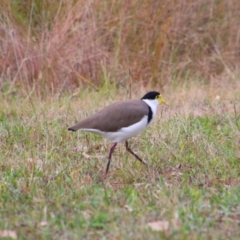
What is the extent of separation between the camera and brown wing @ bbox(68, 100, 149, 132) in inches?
222

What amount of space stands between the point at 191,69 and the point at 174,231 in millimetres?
6642

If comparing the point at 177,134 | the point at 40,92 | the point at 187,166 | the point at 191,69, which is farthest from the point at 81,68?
the point at 187,166

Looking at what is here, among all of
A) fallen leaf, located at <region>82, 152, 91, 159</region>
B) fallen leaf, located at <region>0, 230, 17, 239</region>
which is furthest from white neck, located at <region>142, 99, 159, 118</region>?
fallen leaf, located at <region>0, 230, 17, 239</region>

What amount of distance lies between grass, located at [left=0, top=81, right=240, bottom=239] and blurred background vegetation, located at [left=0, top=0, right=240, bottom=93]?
1.09 metres

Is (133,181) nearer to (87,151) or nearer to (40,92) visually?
(87,151)

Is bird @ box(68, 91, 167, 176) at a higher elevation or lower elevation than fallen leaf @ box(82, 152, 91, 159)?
higher

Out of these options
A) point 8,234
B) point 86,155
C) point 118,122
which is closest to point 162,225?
point 8,234

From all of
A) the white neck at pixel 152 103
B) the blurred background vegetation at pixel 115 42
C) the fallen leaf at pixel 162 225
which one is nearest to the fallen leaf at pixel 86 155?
the white neck at pixel 152 103

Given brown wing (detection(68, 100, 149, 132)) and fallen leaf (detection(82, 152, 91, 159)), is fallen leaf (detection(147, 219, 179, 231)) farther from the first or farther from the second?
fallen leaf (detection(82, 152, 91, 159))

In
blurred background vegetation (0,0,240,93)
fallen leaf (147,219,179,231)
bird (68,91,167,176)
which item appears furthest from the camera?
blurred background vegetation (0,0,240,93)

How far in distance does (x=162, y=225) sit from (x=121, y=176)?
4.84 feet

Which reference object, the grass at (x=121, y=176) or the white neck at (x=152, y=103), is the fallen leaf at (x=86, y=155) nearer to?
the grass at (x=121, y=176)

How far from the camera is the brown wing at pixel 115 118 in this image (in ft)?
18.5

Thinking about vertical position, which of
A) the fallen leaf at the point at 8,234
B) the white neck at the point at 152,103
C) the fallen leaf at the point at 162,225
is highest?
the white neck at the point at 152,103
